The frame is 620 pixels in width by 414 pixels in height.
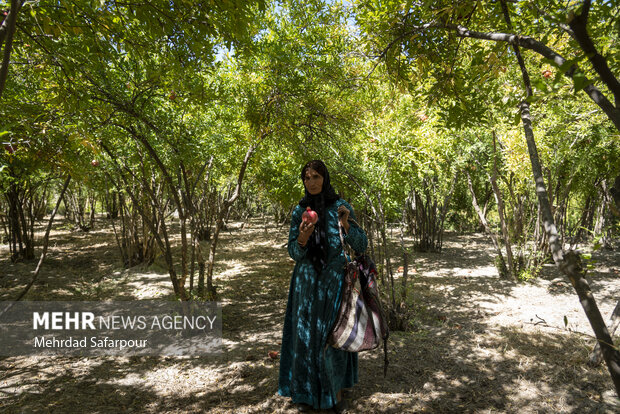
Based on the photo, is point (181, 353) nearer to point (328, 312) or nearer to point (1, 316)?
point (328, 312)

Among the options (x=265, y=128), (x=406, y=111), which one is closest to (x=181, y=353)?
(x=265, y=128)

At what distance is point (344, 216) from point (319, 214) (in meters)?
0.19

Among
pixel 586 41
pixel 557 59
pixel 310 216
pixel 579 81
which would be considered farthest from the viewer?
pixel 310 216

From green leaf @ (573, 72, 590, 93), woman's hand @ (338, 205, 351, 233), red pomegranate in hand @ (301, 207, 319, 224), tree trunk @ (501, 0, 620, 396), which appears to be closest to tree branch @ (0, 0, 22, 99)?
red pomegranate in hand @ (301, 207, 319, 224)

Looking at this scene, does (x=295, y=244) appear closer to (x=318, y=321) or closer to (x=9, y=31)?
(x=318, y=321)

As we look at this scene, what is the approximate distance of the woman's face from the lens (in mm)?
2477

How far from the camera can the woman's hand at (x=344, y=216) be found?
241 centimetres

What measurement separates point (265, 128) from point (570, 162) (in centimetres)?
633

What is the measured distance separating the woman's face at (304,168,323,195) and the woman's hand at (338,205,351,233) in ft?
0.77

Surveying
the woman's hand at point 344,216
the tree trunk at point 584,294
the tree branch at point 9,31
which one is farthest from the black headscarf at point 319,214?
the tree branch at point 9,31

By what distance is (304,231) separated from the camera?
7.34ft

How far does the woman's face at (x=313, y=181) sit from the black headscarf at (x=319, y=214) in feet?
0.08

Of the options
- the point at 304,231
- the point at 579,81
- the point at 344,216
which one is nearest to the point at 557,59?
the point at 579,81

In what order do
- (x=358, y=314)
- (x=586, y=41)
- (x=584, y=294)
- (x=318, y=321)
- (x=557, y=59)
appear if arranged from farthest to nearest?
(x=318, y=321) < (x=358, y=314) < (x=584, y=294) < (x=557, y=59) < (x=586, y=41)
